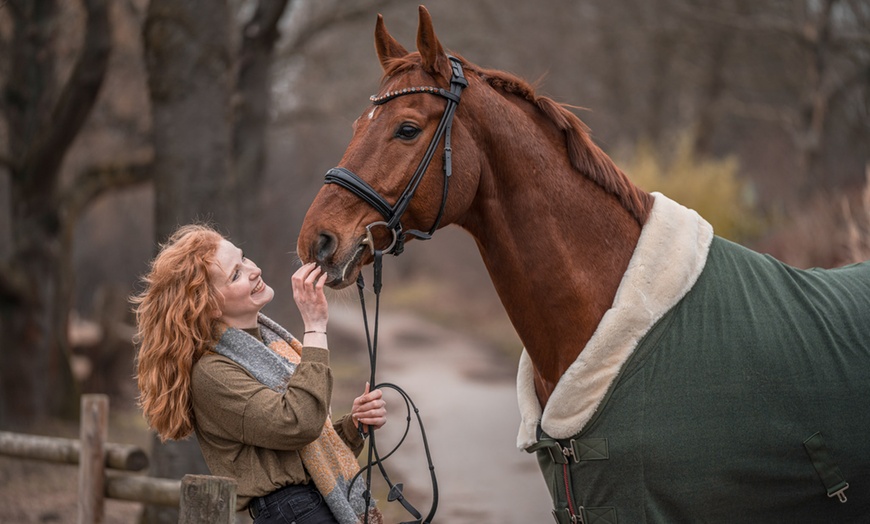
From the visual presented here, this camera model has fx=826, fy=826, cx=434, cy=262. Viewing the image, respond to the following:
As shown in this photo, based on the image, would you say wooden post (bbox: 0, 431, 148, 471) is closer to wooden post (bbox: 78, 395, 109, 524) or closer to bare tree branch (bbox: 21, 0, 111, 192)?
wooden post (bbox: 78, 395, 109, 524)

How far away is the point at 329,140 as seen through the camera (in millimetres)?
16953

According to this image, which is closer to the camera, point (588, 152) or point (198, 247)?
point (198, 247)

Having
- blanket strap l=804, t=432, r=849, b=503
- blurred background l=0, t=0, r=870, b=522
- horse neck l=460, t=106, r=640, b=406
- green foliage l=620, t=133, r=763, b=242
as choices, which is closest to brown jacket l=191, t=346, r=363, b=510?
blurred background l=0, t=0, r=870, b=522

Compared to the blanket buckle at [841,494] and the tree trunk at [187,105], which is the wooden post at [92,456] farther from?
A: the blanket buckle at [841,494]

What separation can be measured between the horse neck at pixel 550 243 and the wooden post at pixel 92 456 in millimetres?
3279

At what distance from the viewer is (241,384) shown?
2434mm

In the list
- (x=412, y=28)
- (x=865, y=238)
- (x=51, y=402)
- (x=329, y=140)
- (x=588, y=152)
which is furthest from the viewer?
(x=329, y=140)

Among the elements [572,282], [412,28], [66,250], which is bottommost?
[572,282]

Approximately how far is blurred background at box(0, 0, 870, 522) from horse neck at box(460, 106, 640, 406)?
63cm

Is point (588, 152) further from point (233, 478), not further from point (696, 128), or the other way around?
point (696, 128)

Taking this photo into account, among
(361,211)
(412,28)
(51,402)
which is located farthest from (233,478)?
(412,28)

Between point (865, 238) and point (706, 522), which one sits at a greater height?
point (865, 238)

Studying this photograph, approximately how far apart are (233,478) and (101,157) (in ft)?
32.0

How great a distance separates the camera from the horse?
98.0 inches
